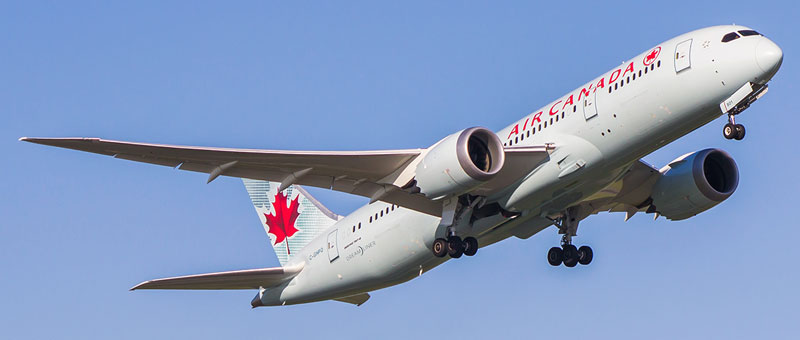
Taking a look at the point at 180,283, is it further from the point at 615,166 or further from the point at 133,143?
the point at 615,166

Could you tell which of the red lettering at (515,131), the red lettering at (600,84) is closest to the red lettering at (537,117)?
the red lettering at (515,131)

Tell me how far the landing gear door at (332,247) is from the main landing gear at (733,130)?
11.2 meters

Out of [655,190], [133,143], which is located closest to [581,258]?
[655,190]

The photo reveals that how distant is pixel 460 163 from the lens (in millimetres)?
25906

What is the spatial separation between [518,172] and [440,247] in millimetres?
2936

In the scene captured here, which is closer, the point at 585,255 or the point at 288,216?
the point at 585,255

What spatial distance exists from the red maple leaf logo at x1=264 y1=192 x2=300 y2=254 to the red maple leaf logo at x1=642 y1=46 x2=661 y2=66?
12.8 meters

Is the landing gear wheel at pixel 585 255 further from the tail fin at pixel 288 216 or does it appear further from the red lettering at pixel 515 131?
the tail fin at pixel 288 216

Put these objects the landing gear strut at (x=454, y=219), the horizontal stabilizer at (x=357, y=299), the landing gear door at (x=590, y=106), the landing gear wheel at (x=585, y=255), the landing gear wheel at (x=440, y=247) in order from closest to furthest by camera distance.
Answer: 1. the landing gear door at (x=590, y=106)
2. the landing gear strut at (x=454, y=219)
3. the landing gear wheel at (x=440, y=247)
4. the landing gear wheel at (x=585, y=255)
5. the horizontal stabilizer at (x=357, y=299)

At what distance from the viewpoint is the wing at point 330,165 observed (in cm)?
2536

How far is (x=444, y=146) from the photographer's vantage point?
2638 cm

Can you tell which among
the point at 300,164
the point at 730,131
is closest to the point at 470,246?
the point at 300,164

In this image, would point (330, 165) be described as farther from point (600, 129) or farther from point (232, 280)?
point (600, 129)

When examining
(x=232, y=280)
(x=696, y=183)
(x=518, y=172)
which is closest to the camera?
(x=518, y=172)
